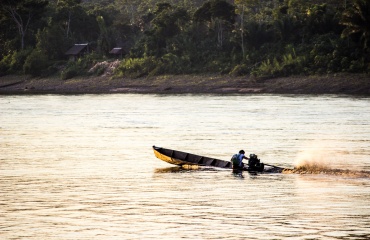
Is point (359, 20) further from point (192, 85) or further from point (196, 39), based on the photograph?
point (196, 39)

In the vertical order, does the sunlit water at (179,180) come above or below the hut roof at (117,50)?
below

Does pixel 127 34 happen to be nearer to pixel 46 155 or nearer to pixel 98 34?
pixel 98 34

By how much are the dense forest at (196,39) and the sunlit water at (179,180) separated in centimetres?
3138

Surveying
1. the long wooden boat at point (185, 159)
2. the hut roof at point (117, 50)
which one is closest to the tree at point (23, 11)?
the hut roof at point (117, 50)

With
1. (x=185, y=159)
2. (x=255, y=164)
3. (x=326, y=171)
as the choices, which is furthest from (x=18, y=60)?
(x=326, y=171)

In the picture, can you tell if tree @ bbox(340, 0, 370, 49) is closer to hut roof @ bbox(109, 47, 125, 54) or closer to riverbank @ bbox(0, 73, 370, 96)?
riverbank @ bbox(0, 73, 370, 96)

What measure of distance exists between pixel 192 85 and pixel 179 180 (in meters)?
77.8

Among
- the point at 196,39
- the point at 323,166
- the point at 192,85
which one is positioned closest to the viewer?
the point at 323,166

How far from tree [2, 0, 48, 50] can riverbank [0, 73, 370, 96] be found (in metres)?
8.97

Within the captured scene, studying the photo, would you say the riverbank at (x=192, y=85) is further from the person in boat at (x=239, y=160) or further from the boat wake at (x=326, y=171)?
the person in boat at (x=239, y=160)

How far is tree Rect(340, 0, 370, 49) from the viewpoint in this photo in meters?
100

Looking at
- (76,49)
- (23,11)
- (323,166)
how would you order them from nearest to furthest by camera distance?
(323,166), (76,49), (23,11)

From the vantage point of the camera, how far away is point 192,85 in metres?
114

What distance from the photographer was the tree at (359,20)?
10023cm
